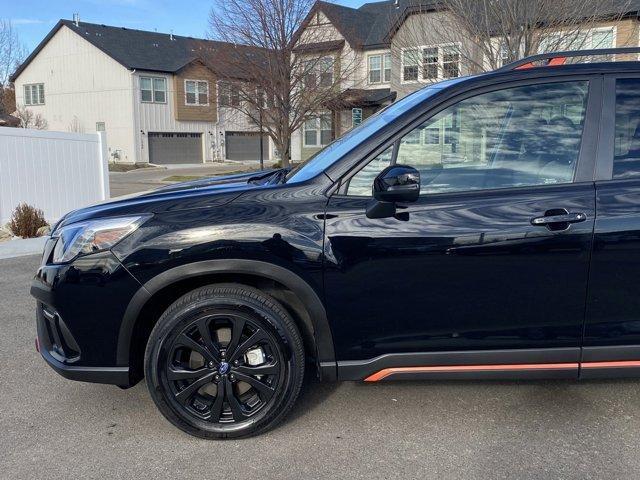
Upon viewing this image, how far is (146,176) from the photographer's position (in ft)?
98.2

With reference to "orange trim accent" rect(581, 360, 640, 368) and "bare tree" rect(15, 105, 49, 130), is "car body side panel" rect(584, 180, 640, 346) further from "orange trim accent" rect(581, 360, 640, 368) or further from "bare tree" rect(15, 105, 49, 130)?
"bare tree" rect(15, 105, 49, 130)

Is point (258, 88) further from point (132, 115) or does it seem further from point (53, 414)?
point (132, 115)

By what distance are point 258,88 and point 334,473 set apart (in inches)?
694

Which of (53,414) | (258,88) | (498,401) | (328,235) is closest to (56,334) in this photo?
(53,414)

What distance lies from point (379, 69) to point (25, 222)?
2045cm

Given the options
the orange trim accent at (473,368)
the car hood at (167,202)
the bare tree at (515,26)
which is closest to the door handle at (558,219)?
the orange trim accent at (473,368)

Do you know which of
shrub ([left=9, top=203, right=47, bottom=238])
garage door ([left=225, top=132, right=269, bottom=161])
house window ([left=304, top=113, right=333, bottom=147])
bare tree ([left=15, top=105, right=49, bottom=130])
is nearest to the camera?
shrub ([left=9, top=203, right=47, bottom=238])

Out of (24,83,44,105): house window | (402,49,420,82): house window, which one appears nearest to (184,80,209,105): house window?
(24,83,44,105): house window

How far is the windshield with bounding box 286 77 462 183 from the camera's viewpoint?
321 cm

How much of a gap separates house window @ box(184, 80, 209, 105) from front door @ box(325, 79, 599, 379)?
123 feet

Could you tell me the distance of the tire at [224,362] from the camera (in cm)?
307

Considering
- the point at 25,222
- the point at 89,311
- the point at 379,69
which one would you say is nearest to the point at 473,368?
the point at 89,311

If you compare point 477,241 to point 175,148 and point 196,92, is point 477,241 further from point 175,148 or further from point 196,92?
point 196,92

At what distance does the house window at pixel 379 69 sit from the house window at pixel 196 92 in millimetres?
14689
